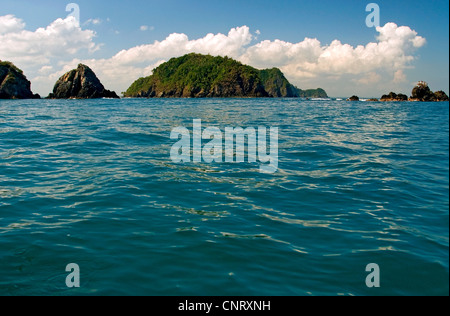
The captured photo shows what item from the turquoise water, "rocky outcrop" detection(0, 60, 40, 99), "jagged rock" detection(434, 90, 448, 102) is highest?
"rocky outcrop" detection(0, 60, 40, 99)

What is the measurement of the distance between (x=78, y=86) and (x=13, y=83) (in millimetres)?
22745

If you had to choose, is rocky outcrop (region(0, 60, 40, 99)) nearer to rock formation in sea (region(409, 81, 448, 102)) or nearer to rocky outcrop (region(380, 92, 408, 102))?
rocky outcrop (region(380, 92, 408, 102))

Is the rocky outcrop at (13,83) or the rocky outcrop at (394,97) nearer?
the rocky outcrop at (394,97)

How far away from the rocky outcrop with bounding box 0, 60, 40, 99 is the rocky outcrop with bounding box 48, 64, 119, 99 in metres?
10.9

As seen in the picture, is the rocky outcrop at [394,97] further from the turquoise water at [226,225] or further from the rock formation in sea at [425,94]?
the turquoise water at [226,225]

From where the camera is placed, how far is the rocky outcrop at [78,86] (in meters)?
127

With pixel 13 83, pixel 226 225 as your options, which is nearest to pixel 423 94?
pixel 226 225

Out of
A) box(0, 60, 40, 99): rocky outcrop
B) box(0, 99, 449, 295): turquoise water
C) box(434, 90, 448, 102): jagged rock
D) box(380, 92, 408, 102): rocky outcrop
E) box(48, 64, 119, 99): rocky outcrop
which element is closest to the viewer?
box(0, 99, 449, 295): turquoise water

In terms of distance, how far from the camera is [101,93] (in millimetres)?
131250

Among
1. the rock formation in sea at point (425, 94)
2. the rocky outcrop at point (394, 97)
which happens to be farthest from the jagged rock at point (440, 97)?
the rocky outcrop at point (394, 97)

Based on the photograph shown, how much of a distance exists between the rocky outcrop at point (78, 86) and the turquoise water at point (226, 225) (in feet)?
415

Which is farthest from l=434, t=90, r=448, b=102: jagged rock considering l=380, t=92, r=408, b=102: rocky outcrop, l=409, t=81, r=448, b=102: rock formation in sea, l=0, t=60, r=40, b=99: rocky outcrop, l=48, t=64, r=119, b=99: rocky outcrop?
l=0, t=60, r=40, b=99: rocky outcrop

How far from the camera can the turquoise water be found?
486cm

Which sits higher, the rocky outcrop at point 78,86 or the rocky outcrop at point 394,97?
the rocky outcrop at point 78,86
